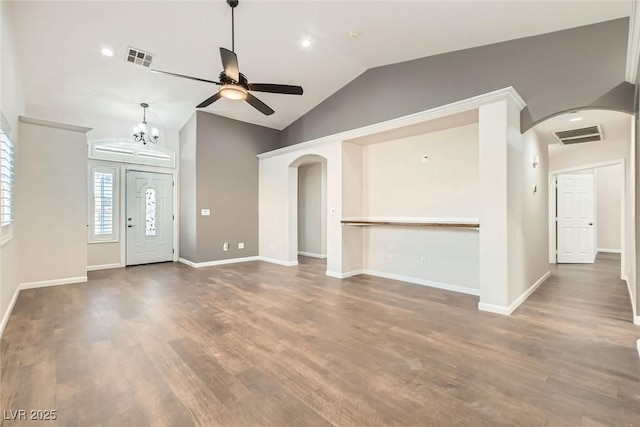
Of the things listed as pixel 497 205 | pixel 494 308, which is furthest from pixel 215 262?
pixel 497 205

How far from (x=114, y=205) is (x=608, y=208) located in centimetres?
1344

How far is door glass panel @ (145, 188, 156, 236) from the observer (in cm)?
660

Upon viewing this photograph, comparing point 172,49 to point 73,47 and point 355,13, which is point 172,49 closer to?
point 73,47

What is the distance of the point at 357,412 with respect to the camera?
1.73 metres

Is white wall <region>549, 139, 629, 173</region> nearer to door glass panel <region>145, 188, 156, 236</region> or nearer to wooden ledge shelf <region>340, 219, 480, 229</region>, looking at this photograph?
wooden ledge shelf <region>340, 219, 480, 229</region>

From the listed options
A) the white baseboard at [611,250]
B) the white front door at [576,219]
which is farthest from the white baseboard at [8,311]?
the white baseboard at [611,250]

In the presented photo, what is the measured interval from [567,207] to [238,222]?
8019 mm

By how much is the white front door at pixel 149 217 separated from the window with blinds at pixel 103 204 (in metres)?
0.26

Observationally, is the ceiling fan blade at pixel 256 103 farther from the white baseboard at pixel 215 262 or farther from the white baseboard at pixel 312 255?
the white baseboard at pixel 312 255

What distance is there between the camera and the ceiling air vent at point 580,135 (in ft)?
15.6

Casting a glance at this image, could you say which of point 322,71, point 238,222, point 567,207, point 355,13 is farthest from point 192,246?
point 567,207

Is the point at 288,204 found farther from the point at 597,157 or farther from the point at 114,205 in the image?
the point at 597,157

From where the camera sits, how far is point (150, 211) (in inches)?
262

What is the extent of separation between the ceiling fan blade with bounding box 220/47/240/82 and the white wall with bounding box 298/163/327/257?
4743 mm
